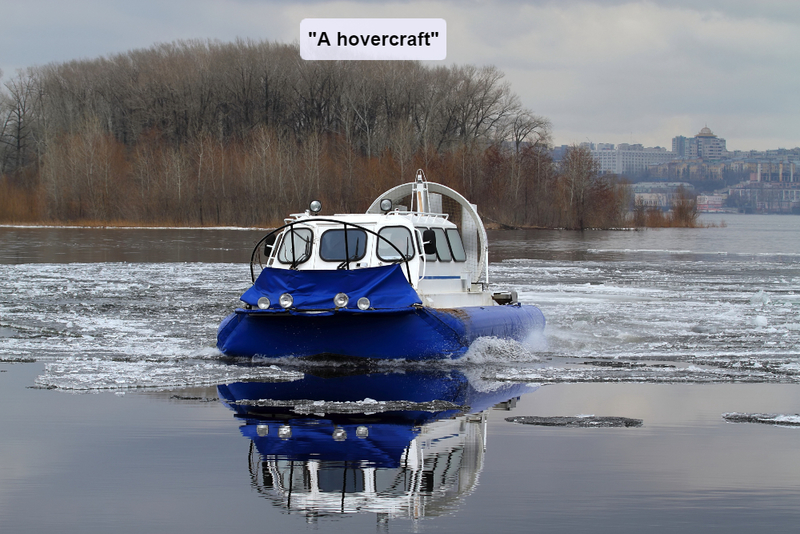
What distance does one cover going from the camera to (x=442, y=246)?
15.2 metres

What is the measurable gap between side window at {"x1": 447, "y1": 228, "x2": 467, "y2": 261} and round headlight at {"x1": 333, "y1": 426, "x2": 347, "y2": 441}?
6.65m

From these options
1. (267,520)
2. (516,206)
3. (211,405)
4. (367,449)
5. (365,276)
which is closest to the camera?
(267,520)

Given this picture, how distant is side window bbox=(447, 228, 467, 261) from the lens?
15447 millimetres

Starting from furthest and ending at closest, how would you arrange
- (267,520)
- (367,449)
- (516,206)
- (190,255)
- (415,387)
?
(516,206), (190,255), (415,387), (367,449), (267,520)

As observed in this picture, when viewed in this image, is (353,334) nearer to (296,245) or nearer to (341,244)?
(341,244)

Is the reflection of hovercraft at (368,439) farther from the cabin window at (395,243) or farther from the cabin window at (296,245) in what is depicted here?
the cabin window at (296,245)

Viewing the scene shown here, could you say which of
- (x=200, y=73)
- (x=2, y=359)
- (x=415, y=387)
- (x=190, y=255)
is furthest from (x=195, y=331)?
(x=200, y=73)

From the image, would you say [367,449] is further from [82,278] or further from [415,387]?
[82,278]

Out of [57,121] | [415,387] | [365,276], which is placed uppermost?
[57,121]

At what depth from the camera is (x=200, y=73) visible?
8588cm

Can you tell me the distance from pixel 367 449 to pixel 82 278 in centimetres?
2115

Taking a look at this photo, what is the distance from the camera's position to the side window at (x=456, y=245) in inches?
608

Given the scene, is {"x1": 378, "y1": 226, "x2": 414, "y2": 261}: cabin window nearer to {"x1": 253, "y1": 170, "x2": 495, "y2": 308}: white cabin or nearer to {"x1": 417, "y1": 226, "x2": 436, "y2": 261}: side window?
{"x1": 253, "y1": 170, "x2": 495, "y2": 308}: white cabin

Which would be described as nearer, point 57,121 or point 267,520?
point 267,520
